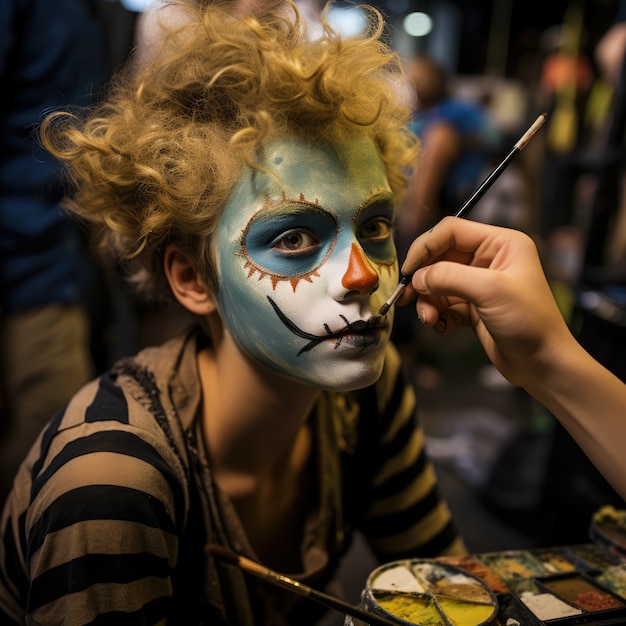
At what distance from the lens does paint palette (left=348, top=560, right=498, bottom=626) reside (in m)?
0.76

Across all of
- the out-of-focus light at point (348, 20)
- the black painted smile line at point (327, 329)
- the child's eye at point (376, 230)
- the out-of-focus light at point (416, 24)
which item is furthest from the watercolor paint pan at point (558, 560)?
the out-of-focus light at point (416, 24)

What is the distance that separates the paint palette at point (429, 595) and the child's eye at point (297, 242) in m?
0.45

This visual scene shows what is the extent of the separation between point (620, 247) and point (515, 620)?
2632 mm

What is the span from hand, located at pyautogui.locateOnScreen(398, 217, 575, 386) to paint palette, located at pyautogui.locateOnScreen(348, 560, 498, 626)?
0.27 m

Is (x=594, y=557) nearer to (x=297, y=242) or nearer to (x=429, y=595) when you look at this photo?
(x=429, y=595)

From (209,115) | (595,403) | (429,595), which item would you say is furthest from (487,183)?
(429,595)

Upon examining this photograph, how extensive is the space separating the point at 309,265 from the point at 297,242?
40mm

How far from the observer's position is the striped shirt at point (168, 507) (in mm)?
813

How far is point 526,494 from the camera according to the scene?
2328 mm

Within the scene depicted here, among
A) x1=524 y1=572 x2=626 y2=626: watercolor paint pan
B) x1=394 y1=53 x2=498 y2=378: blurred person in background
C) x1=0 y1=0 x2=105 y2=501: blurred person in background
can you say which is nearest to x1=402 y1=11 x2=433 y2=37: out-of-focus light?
x1=394 y1=53 x2=498 y2=378: blurred person in background

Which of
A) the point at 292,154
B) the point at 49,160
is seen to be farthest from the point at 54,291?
the point at 292,154

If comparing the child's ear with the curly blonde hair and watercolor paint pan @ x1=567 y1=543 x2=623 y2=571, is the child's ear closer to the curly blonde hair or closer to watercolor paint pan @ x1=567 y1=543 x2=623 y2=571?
the curly blonde hair

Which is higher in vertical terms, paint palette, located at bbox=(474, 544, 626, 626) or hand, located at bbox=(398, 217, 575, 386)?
hand, located at bbox=(398, 217, 575, 386)

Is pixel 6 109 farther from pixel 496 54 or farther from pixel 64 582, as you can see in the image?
pixel 496 54
